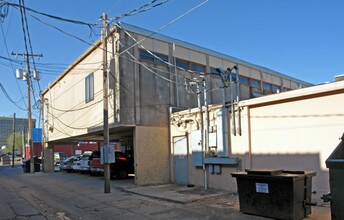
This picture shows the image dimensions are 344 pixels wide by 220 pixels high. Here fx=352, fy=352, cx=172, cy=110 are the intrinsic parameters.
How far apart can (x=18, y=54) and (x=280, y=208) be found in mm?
29427

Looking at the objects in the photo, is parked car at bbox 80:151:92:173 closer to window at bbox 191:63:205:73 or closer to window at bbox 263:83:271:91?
window at bbox 191:63:205:73

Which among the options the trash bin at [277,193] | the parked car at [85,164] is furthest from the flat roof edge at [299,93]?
the parked car at [85,164]

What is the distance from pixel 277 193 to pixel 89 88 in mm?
13472

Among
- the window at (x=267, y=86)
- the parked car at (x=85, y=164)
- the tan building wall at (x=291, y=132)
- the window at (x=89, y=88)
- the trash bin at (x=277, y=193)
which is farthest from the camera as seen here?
the window at (x=267, y=86)

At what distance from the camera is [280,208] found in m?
7.85

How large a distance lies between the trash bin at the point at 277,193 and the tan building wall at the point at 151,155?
747cm

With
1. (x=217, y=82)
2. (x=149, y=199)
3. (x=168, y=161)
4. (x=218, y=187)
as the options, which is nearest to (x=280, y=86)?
(x=217, y=82)

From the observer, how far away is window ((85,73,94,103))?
1861 centimetres

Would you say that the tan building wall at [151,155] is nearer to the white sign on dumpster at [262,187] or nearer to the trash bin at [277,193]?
the trash bin at [277,193]

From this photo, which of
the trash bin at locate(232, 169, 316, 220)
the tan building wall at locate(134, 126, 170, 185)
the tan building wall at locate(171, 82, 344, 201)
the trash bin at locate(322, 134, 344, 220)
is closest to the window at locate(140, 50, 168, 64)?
the tan building wall at locate(134, 126, 170, 185)

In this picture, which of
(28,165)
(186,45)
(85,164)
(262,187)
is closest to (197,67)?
(186,45)

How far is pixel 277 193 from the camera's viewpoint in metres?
7.84

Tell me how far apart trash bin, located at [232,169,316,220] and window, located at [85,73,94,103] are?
1188cm

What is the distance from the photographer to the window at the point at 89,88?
1861 centimetres
